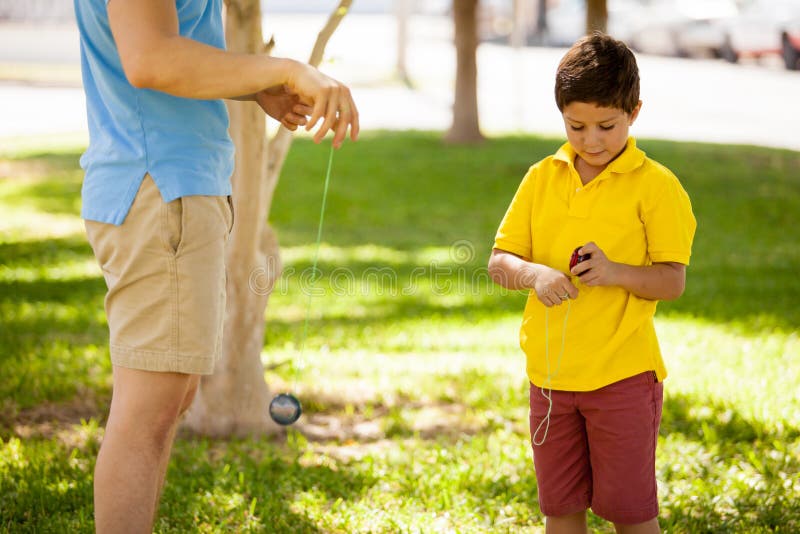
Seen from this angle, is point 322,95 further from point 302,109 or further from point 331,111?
point 302,109

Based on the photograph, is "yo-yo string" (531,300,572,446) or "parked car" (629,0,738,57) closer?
"yo-yo string" (531,300,572,446)

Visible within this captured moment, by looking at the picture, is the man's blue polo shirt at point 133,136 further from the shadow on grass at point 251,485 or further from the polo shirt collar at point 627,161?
the shadow on grass at point 251,485

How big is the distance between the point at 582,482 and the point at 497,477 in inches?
43.3

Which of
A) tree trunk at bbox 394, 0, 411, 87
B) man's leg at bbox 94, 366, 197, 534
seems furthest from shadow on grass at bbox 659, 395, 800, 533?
tree trunk at bbox 394, 0, 411, 87

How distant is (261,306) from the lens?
4441 millimetres

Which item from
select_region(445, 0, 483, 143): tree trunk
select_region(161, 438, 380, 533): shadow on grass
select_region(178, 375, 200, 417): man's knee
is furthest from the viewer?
select_region(445, 0, 483, 143): tree trunk

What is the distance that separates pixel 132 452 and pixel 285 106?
0.87 meters

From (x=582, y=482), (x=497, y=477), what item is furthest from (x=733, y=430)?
(x=582, y=482)

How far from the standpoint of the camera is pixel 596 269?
249 cm

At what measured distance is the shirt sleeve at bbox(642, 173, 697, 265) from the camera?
2.58 m

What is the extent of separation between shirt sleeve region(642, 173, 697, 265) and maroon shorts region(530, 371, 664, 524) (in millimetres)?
322

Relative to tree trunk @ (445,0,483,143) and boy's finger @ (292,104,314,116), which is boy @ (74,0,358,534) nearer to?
boy's finger @ (292,104,314,116)

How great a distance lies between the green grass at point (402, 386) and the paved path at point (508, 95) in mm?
3371

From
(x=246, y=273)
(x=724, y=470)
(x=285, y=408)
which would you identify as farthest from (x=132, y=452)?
(x=724, y=470)
